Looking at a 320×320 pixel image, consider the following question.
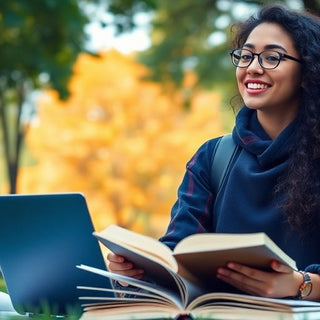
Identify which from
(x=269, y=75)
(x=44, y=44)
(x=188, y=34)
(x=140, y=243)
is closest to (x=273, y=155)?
(x=269, y=75)

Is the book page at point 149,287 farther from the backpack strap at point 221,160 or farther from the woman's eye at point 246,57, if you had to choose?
the woman's eye at point 246,57

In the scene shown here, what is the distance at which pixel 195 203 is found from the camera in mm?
3287

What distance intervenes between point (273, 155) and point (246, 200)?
0.60 feet

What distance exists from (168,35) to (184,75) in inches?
53.6

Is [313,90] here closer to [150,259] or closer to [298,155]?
[298,155]

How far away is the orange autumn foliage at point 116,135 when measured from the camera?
33.4 m

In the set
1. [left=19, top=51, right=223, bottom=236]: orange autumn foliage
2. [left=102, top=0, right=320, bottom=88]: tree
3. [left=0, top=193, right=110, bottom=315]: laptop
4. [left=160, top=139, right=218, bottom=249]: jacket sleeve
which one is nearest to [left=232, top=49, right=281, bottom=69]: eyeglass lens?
[left=160, top=139, right=218, bottom=249]: jacket sleeve

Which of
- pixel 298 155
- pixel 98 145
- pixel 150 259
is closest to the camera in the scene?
pixel 150 259

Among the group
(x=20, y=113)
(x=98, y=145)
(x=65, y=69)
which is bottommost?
(x=98, y=145)

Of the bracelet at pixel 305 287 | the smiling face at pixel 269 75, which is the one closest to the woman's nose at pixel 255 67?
the smiling face at pixel 269 75

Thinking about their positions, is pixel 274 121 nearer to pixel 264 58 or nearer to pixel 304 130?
pixel 304 130

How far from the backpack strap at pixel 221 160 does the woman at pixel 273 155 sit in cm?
2

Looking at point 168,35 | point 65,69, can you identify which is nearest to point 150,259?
point 65,69

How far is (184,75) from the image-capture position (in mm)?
17391
